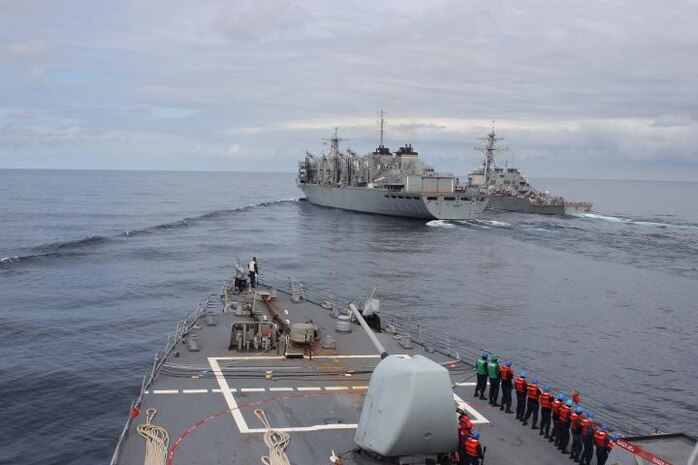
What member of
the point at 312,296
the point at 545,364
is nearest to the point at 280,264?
the point at 312,296

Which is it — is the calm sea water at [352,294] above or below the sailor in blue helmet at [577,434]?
below

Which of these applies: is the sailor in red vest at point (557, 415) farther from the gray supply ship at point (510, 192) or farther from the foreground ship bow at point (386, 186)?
the gray supply ship at point (510, 192)

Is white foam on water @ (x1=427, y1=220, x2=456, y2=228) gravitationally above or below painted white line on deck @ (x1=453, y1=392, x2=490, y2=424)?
below

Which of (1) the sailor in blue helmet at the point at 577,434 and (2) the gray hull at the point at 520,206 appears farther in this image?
(2) the gray hull at the point at 520,206

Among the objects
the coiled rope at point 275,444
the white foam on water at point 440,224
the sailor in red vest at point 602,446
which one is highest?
the sailor in red vest at point 602,446

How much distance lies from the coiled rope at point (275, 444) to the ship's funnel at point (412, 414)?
1.76 m

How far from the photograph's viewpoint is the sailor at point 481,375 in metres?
16.6

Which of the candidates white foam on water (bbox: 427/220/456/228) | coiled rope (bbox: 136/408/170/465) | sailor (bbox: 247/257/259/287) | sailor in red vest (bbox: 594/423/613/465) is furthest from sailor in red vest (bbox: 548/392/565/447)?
white foam on water (bbox: 427/220/456/228)

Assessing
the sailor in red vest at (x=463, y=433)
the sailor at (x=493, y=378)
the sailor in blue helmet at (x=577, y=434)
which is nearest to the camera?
the sailor in red vest at (x=463, y=433)

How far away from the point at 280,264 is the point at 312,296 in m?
16.3

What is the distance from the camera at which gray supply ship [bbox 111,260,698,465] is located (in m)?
12.1

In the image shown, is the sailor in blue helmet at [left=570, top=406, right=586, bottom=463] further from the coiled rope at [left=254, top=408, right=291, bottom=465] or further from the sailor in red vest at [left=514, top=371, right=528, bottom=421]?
the coiled rope at [left=254, top=408, right=291, bottom=465]

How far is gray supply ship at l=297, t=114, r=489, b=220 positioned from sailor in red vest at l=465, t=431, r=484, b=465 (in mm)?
83669

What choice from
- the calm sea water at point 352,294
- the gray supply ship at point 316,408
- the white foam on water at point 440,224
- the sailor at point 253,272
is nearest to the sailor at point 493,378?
the gray supply ship at point 316,408
